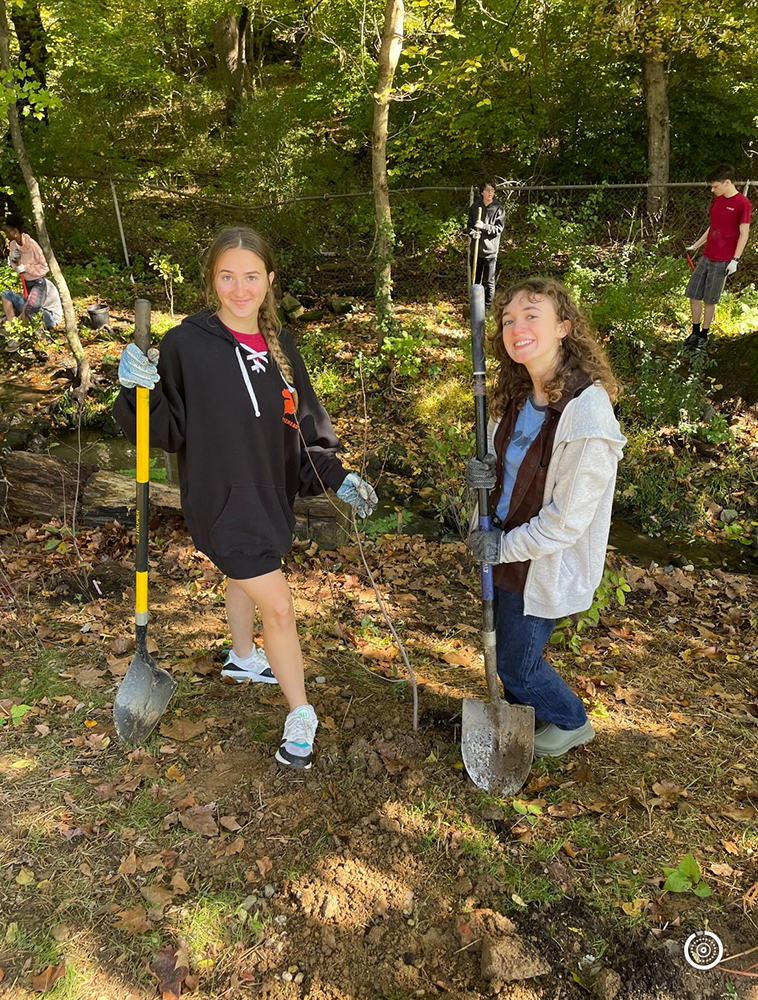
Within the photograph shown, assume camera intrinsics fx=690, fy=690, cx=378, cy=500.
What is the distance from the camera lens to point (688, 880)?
2521mm

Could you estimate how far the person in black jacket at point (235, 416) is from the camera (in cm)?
261

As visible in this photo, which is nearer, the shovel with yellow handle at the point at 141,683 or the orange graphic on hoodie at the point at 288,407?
the orange graphic on hoodie at the point at 288,407

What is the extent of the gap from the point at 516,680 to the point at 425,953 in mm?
1058

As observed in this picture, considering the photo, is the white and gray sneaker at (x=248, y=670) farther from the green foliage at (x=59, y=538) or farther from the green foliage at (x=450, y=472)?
the green foliage at (x=450, y=472)

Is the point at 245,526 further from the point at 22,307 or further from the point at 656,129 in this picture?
the point at 656,129

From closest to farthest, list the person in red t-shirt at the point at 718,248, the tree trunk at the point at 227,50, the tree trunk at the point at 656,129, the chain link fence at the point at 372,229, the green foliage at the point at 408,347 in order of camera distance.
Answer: the green foliage at the point at 408,347
the person in red t-shirt at the point at 718,248
the chain link fence at the point at 372,229
the tree trunk at the point at 656,129
the tree trunk at the point at 227,50

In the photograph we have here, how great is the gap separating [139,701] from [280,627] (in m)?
0.82

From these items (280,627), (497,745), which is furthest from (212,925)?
(497,745)

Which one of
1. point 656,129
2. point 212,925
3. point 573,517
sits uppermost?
point 656,129

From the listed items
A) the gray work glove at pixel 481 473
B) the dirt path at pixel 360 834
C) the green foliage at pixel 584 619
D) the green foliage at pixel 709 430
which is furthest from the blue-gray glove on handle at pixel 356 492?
the green foliage at pixel 709 430

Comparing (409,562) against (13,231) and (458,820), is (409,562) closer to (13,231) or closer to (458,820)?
(458,820)

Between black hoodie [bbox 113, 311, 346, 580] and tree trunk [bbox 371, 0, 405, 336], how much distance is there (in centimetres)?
574

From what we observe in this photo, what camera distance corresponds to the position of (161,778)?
2.93 metres

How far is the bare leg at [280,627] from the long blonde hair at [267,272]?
783mm
